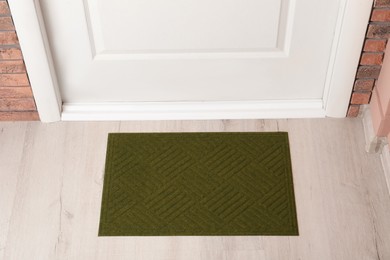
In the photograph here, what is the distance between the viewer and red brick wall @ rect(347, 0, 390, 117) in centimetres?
212

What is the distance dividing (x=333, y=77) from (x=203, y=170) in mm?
598

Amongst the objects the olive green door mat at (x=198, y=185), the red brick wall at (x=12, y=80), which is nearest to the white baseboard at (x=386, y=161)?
the olive green door mat at (x=198, y=185)

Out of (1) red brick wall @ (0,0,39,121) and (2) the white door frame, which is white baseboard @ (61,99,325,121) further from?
(1) red brick wall @ (0,0,39,121)

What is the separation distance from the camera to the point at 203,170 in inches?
93.2

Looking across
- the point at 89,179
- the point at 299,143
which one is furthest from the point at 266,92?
the point at 89,179

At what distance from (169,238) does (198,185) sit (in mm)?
241

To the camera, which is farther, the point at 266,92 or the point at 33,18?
the point at 266,92

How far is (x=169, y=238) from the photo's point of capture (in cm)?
219

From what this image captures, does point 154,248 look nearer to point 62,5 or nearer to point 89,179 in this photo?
point 89,179

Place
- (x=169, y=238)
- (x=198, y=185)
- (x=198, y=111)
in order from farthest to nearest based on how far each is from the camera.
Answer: (x=198, y=111), (x=198, y=185), (x=169, y=238)

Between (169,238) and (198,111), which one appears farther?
(198,111)

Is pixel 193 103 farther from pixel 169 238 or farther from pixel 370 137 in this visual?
pixel 370 137

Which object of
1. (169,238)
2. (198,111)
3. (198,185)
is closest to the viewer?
(169,238)

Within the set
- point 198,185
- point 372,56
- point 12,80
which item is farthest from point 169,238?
point 372,56
